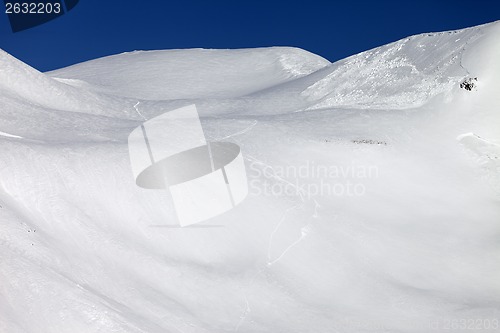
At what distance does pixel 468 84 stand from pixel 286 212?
30.3 feet

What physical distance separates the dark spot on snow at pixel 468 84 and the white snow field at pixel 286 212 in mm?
100

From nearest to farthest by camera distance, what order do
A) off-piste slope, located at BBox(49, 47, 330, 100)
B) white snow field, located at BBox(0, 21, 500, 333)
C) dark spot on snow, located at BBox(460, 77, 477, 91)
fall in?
white snow field, located at BBox(0, 21, 500, 333), dark spot on snow, located at BBox(460, 77, 477, 91), off-piste slope, located at BBox(49, 47, 330, 100)

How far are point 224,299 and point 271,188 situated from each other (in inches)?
187

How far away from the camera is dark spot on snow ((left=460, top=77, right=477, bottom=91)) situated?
22969 millimetres

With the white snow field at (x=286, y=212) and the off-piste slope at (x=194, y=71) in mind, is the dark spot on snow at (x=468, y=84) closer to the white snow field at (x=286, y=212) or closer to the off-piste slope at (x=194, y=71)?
the white snow field at (x=286, y=212)

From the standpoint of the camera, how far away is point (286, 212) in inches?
692

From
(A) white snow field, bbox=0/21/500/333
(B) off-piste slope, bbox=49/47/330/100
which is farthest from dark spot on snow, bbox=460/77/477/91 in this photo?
(B) off-piste slope, bbox=49/47/330/100

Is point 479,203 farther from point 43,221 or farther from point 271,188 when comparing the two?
point 43,221

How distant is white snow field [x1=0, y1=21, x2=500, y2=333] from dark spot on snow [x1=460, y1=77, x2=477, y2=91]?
100 millimetres

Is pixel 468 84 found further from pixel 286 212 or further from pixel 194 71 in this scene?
pixel 194 71

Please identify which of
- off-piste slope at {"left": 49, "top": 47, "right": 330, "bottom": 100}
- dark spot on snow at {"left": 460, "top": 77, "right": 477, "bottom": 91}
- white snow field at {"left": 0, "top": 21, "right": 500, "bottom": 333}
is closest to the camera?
white snow field at {"left": 0, "top": 21, "right": 500, "bottom": 333}

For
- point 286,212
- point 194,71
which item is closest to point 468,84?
point 286,212

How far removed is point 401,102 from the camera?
78.2 feet

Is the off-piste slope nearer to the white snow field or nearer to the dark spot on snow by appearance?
the white snow field
